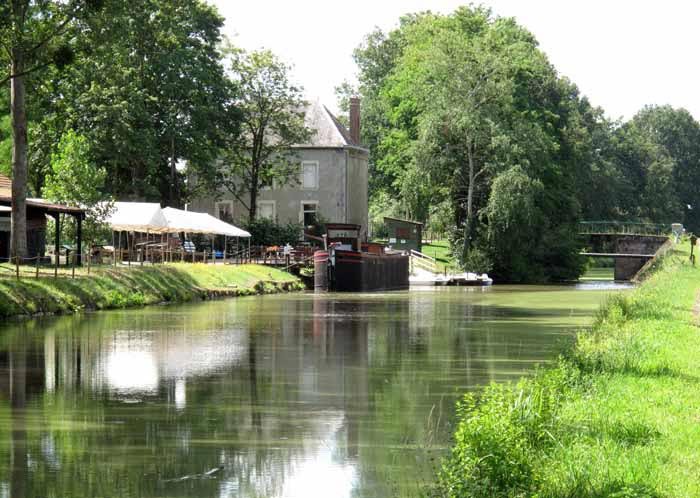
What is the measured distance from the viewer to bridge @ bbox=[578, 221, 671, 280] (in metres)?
99.3

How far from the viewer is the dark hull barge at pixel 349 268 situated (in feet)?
205

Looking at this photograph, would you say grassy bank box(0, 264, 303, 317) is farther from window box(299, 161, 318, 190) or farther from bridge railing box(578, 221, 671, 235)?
bridge railing box(578, 221, 671, 235)

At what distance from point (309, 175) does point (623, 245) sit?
33076 millimetres

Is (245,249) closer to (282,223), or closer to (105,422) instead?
(282,223)

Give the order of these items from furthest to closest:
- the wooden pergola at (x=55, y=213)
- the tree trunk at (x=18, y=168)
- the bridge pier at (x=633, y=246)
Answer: the bridge pier at (x=633, y=246) → the wooden pergola at (x=55, y=213) → the tree trunk at (x=18, y=168)

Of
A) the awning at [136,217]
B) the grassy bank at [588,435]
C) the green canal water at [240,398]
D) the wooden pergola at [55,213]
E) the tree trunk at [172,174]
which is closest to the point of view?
the grassy bank at [588,435]

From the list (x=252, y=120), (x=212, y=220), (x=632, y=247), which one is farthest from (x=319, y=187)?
(x=632, y=247)

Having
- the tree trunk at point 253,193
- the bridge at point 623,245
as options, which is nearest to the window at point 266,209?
the tree trunk at point 253,193

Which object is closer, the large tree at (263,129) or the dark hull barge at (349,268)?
the dark hull barge at (349,268)

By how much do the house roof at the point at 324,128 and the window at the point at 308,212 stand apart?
383 cm

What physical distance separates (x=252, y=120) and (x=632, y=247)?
134ft

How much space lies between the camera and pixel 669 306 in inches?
1160

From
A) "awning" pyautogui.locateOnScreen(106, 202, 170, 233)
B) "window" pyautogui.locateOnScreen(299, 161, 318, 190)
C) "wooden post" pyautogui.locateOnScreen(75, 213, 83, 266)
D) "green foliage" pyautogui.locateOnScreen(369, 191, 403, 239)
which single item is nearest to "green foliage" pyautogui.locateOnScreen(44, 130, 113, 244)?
"wooden post" pyautogui.locateOnScreen(75, 213, 83, 266)

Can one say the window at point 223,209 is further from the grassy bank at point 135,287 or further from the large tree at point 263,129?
the grassy bank at point 135,287
